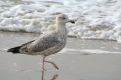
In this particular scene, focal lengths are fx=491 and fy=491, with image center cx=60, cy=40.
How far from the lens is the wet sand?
23.5 feet

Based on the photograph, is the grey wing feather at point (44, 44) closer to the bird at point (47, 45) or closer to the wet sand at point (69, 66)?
the bird at point (47, 45)

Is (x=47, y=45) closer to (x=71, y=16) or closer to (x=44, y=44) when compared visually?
(x=44, y=44)

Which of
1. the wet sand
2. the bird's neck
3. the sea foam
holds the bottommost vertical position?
the wet sand

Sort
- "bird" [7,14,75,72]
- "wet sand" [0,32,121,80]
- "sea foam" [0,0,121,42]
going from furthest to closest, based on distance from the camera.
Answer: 1. "sea foam" [0,0,121,42]
2. "bird" [7,14,75,72]
3. "wet sand" [0,32,121,80]

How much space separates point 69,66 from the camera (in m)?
7.71

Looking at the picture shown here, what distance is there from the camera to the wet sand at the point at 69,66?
7152 mm

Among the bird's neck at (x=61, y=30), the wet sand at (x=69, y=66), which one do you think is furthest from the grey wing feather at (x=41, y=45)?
the wet sand at (x=69, y=66)

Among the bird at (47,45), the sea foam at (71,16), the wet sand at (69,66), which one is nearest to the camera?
Answer: the wet sand at (69,66)

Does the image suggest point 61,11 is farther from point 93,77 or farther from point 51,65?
point 93,77

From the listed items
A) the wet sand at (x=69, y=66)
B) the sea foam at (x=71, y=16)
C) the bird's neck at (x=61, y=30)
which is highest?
the bird's neck at (x=61, y=30)

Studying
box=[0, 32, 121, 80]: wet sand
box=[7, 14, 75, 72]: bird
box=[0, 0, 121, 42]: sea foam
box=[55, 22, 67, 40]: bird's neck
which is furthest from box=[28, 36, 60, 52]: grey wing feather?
box=[0, 0, 121, 42]: sea foam

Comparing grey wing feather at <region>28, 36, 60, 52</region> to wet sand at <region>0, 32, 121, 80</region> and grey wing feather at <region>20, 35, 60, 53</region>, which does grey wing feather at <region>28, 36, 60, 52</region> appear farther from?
wet sand at <region>0, 32, 121, 80</region>

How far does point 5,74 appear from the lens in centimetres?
723

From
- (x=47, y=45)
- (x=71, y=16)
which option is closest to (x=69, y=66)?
(x=47, y=45)
